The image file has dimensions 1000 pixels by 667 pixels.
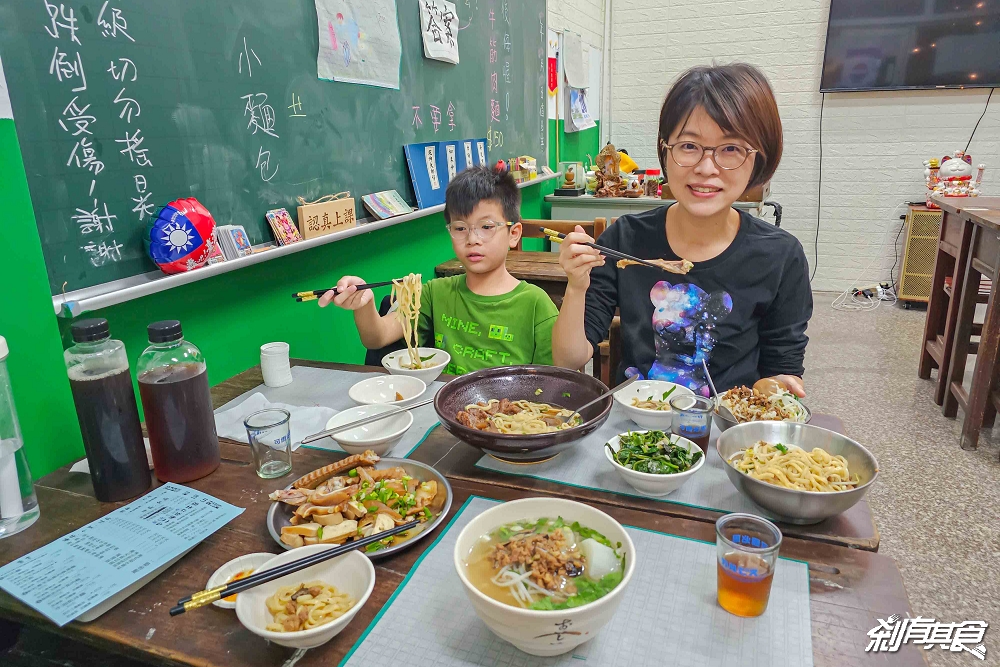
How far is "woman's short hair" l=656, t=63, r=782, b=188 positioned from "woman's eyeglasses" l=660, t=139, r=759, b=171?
29 millimetres

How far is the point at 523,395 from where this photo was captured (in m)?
1.46

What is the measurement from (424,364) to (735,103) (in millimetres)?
1099

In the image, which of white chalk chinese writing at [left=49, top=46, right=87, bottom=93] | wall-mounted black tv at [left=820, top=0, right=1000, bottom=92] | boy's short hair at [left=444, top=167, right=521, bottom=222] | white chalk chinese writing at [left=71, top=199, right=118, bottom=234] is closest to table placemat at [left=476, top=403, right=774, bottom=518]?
boy's short hair at [left=444, top=167, right=521, bottom=222]

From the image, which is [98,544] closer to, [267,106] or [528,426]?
[528,426]

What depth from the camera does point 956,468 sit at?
9.14 feet

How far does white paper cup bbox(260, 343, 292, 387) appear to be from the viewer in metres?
1.69

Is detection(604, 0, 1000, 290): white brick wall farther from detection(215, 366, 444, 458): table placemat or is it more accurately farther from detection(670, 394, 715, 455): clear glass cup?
detection(670, 394, 715, 455): clear glass cup

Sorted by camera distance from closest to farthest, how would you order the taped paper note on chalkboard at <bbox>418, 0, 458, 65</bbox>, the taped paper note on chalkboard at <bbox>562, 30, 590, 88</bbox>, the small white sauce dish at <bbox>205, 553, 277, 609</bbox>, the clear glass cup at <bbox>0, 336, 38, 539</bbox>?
the small white sauce dish at <bbox>205, 553, 277, 609</bbox> → the clear glass cup at <bbox>0, 336, 38, 539</bbox> → the taped paper note on chalkboard at <bbox>418, 0, 458, 65</bbox> → the taped paper note on chalkboard at <bbox>562, 30, 590, 88</bbox>

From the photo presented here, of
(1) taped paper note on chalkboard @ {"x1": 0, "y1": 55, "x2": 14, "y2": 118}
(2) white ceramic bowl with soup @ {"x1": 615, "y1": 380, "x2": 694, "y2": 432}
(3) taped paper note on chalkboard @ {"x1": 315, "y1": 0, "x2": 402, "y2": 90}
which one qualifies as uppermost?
(3) taped paper note on chalkboard @ {"x1": 315, "y1": 0, "x2": 402, "y2": 90}

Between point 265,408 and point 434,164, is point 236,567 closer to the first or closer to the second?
point 265,408

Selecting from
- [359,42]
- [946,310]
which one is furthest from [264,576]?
[946,310]

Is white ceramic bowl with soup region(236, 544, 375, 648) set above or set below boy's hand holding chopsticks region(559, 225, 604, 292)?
below

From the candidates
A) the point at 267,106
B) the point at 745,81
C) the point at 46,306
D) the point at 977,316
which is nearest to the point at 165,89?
the point at 267,106

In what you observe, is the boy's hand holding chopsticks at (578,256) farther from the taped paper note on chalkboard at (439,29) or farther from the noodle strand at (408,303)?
the taped paper note on chalkboard at (439,29)
